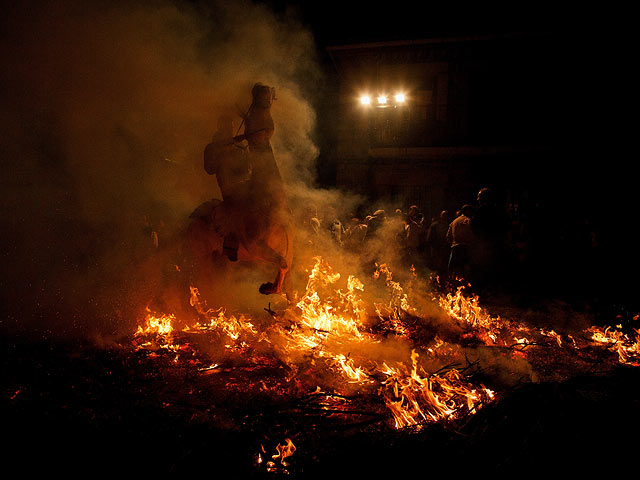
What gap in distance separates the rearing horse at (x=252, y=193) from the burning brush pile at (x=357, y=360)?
0.95 metres

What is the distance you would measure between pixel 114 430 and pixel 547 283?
9941mm

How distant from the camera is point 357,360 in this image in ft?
14.9

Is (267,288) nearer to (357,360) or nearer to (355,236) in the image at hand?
(357,360)

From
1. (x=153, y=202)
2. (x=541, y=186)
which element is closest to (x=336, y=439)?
(x=153, y=202)

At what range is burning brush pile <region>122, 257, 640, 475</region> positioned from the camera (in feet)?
10.8

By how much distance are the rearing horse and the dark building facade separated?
12343mm

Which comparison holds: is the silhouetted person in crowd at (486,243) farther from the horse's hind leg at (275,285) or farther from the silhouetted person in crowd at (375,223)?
the horse's hind leg at (275,285)

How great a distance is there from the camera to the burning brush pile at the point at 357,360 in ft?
10.8

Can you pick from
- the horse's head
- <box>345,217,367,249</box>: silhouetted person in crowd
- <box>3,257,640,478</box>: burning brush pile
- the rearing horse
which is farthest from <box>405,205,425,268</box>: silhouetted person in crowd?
the horse's head

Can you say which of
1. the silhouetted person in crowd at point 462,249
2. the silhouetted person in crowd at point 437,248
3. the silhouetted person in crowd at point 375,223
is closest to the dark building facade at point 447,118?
the silhouetted person in crowd at point 437,248

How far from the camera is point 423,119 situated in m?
17.1

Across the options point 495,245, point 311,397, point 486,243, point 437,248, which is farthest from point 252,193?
point 437,248

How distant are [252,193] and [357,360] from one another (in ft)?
8.76

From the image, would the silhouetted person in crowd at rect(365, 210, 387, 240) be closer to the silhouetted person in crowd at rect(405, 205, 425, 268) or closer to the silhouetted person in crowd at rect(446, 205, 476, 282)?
the silhouetted person in crowd at rect(405, 205, 425, 268)
